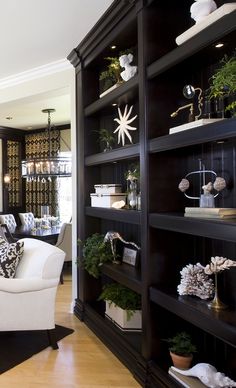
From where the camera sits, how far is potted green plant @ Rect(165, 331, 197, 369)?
2.27 m

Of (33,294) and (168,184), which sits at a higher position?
(168,184)

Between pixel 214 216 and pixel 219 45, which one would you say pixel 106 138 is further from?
pixel 214 216

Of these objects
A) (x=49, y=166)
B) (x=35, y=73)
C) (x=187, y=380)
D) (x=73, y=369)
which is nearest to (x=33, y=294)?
(x=73, y=369)

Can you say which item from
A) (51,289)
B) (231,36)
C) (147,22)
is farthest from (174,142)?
(51,289)

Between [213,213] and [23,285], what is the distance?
1.81m

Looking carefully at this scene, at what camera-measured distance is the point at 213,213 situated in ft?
6.41

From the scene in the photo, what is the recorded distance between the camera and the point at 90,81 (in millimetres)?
3785

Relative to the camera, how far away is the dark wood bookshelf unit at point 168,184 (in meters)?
1.95

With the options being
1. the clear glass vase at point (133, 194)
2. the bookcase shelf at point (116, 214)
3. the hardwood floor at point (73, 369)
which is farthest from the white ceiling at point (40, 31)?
the hardwood floor at point (73, 369)

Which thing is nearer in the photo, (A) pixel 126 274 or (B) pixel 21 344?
(A) pixel 126 274

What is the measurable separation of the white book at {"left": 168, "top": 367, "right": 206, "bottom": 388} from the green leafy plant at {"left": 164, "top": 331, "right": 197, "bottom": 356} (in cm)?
12

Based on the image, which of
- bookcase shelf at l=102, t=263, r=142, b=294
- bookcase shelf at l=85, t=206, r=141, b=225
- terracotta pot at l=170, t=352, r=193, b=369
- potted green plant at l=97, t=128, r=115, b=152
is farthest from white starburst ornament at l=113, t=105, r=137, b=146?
terracotta pot at l=170, t=352, r=193, b=369

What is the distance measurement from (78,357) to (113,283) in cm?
76

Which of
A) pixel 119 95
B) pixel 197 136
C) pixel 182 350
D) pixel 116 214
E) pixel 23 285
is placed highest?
pixel 119 95
